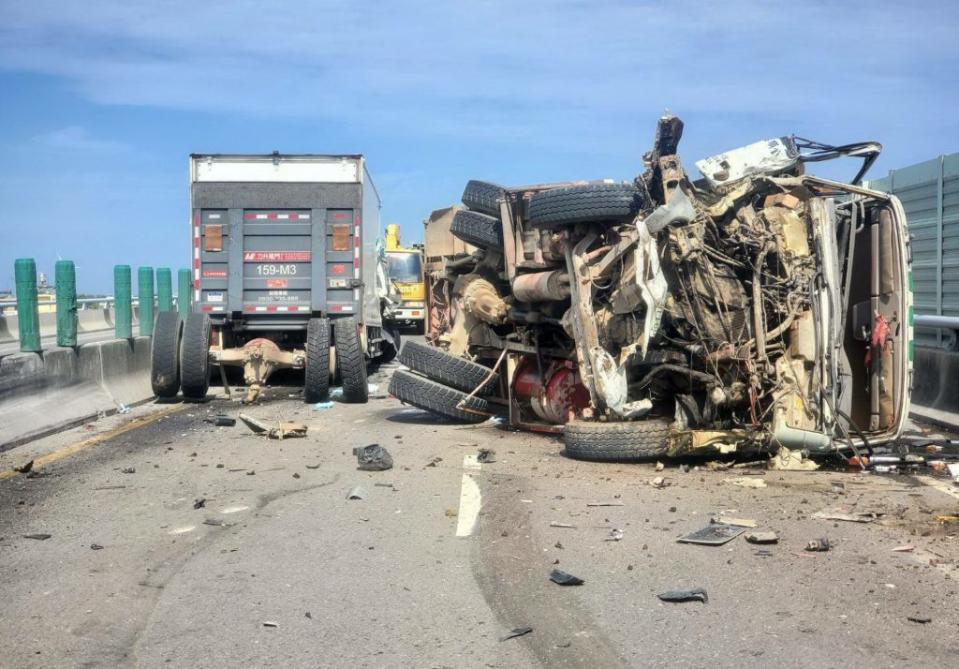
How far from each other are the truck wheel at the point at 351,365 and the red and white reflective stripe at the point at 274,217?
2147 millimetres

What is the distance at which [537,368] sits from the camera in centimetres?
1061

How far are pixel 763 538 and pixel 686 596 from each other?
117cm

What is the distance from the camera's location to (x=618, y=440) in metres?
8.16

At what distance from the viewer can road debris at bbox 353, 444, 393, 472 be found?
836cm

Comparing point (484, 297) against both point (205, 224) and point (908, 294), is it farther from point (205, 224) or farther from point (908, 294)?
point (205, 224)

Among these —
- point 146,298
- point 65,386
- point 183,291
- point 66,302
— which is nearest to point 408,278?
point 183,291

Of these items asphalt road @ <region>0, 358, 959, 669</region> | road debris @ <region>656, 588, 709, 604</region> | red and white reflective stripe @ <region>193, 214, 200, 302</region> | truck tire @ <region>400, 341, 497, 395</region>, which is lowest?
asphalt road @ <region>0, 358, 959, 669</region>

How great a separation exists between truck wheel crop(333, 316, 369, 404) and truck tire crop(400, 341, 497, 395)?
254cm

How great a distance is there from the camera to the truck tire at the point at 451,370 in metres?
11.0

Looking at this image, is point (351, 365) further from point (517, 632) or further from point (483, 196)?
point (517, 632)

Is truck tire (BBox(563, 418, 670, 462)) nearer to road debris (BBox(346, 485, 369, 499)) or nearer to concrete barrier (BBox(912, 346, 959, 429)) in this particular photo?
road debris (BBox(346, 485, 369, 499))

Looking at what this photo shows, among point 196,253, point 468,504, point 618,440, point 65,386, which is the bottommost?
point 468,504

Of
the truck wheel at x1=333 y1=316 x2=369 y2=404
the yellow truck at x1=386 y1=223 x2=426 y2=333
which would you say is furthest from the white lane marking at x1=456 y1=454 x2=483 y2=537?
the yellow truck at x1=386 y1=223 x2=426 y2=333

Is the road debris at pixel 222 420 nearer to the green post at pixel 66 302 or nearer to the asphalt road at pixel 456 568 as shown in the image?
the green post at pixel 66 302
